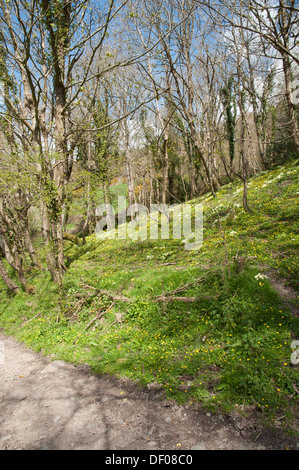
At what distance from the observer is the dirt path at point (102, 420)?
2721mm

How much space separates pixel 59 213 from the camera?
300 inches

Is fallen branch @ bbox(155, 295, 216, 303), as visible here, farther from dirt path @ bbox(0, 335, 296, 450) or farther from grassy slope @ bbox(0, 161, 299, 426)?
dirt path @ bbox(0, 335, 296, 450)

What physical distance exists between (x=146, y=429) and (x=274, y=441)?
55.3 inches

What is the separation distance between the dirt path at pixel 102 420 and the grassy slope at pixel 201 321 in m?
0.26

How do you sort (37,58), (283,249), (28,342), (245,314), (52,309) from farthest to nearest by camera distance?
(37,58)
(52,309)
(28,342)
(283,249)
(245,314)

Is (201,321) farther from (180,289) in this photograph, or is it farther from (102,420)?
(102,420)

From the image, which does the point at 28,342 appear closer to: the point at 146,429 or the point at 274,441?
the point at 146,429

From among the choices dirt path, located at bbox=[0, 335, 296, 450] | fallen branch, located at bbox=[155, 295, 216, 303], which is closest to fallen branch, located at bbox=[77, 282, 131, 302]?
fallen branch, located at bbox=[155, 295, 216, 303]

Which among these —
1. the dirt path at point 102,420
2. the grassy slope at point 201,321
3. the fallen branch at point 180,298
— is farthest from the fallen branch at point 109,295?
the dirt path at point 102,420

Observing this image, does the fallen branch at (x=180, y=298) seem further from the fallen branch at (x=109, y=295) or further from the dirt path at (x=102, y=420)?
the dirt path at (x=102, y=420)

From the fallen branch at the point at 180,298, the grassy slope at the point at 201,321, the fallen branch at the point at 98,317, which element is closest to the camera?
the grassy slope at the point at 201,321

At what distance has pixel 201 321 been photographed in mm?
4453

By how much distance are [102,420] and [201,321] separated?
218 centimetres

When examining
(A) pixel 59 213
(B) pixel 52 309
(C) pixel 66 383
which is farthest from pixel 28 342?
(A) pixel 59 213
